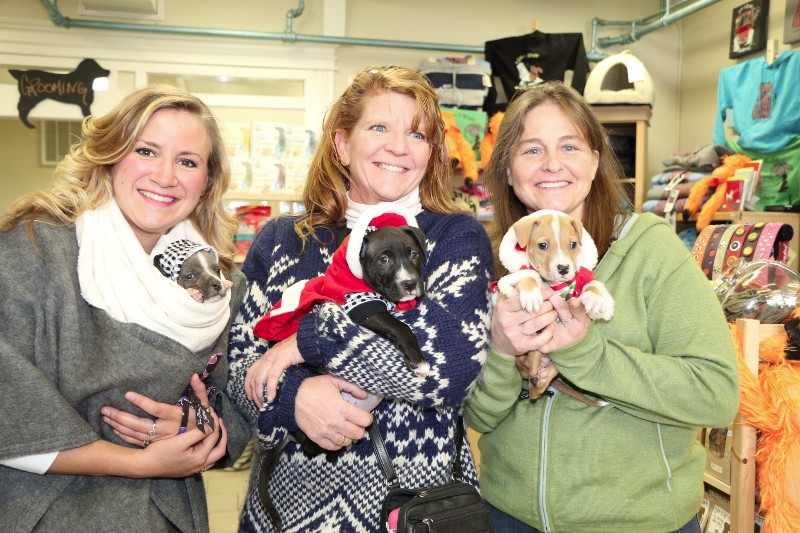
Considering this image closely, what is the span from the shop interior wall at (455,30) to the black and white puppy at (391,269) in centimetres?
499

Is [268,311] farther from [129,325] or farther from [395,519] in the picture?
[395,519]

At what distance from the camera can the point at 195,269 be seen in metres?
1.74

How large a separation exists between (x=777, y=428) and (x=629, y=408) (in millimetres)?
1032

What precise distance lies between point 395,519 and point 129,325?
29.8 inches

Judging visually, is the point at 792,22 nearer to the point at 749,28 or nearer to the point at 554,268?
the point at 749,28

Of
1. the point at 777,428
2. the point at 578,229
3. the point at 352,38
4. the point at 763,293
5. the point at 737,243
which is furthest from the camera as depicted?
the point at 352,38

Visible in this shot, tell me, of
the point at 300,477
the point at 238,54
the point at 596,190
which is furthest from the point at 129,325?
the point at 238,54

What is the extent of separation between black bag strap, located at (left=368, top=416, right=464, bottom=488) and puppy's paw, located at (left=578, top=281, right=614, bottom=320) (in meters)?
0.41

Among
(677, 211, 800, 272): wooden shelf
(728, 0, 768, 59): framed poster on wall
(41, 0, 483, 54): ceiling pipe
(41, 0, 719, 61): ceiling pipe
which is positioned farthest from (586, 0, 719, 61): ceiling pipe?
(677, 211, 800, 272): wooden shelf

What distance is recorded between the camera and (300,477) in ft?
5.20

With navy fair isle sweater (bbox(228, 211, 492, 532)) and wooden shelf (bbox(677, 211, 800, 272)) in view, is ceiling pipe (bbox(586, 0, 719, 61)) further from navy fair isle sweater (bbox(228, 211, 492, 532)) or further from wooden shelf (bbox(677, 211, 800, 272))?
navy fair isle sweater (bbox(228, 211, 492, 532))

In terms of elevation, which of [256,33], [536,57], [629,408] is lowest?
[629,408]

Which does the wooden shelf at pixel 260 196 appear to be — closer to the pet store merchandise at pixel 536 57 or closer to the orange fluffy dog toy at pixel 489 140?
the orange fluffy dog toy at pixel 489 140

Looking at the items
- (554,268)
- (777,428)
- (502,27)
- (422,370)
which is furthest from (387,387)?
(502,27)
